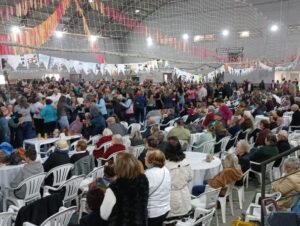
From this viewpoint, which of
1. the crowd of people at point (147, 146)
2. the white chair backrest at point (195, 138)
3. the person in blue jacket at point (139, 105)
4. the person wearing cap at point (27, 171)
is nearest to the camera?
the crowd of people at point (147, 146)

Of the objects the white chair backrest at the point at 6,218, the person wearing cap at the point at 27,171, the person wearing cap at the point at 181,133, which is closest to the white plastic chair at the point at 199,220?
the white chair backrest at the point at 6,218

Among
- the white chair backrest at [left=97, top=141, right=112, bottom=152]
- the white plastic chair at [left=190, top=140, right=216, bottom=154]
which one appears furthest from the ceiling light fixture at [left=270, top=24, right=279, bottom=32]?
the white chair backrest at [left=97, top=141, right=112, bottom=152]

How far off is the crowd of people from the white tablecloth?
22 cm

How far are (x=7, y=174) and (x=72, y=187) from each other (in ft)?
2.92

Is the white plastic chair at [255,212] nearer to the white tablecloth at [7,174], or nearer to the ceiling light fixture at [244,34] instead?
the white tablecloth at [7,174]

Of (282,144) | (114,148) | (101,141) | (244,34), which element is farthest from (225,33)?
(114,148)

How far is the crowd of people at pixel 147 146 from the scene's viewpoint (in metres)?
2.45

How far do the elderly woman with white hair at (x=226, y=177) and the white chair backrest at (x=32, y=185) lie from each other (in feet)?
5.91

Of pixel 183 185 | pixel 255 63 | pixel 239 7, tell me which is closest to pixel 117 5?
pixel 239 7

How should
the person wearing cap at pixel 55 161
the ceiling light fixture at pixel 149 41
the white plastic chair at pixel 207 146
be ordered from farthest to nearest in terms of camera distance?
1. the ceiling light fixture at pixel 149 41
2. the white plastic chair at pixel 207 146
3. the person wearing cap at pixel 55 161

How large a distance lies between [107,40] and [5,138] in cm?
1441

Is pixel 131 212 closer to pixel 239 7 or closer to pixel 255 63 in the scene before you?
pixel 255 63

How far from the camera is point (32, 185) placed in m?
3.96

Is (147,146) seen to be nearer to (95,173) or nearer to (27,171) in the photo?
(95,173)
